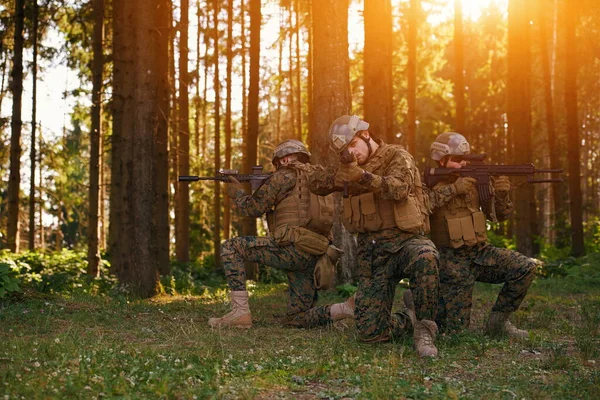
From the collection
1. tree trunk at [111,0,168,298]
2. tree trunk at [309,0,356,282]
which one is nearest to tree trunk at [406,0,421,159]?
tree trunk at [309,0,356,282]

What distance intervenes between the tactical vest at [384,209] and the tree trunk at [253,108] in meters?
9.96

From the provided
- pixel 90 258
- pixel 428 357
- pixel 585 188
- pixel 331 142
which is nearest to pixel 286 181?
pixel 331 142

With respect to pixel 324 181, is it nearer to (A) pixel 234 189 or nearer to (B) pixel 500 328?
(A) pixel 234 189

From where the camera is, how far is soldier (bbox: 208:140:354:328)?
29.7 feet

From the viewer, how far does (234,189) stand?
30.8 ft

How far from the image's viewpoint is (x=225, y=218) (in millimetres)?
26844

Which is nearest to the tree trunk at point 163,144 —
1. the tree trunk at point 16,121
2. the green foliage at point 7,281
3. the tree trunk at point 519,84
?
the green foliage at point 7,281

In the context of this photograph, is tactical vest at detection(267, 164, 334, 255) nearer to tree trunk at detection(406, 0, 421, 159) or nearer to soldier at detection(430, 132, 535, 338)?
soldier at detection(430, 132, 535, 338)

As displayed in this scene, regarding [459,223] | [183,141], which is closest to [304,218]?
[459,223]

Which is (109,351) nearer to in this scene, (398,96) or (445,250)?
(445,250)

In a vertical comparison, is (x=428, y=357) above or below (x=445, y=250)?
below

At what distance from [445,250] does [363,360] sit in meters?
2.42

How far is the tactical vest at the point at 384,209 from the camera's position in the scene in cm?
758

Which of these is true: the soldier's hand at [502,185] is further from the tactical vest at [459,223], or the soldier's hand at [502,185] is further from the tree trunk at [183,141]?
the tree trunk at [183,141]
